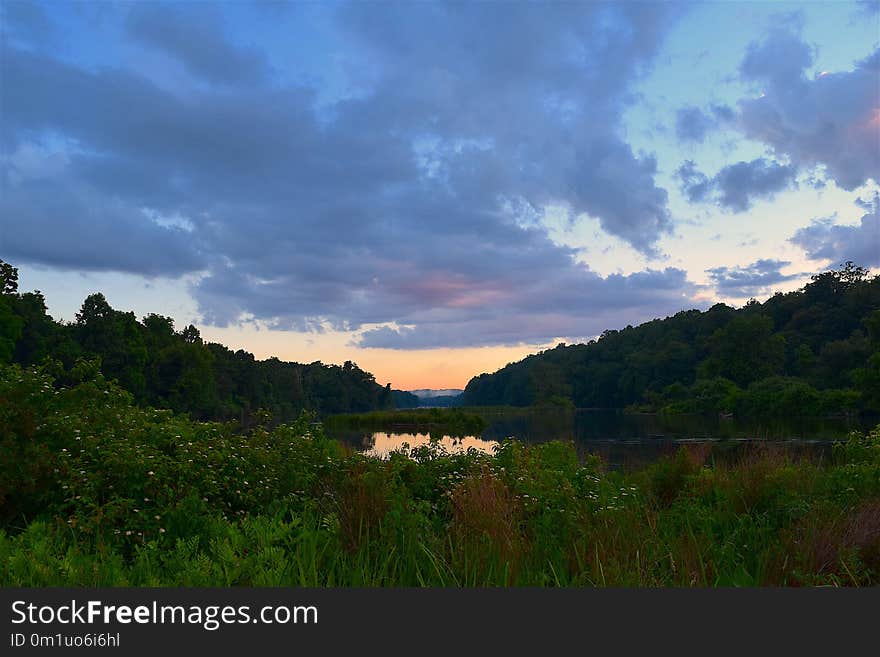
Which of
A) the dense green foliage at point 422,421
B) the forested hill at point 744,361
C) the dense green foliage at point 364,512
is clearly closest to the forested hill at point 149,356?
the dense green foliage at point 422,421

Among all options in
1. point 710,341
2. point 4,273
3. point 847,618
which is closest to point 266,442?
point 847,618

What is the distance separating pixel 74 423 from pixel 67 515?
1561 mm

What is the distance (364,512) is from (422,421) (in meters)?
47.2

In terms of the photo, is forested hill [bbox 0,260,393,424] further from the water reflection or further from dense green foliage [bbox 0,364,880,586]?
dense green foliage [bbox 0,364,880,586]

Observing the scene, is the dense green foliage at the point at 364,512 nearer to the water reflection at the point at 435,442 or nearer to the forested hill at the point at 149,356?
the water reflection at the point at 435,442

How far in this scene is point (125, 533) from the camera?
19.8 ft

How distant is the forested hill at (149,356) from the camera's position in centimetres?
5938

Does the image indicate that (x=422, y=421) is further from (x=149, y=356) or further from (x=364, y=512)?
(x=364, y=512)

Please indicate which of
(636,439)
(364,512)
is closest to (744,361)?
(636,439)

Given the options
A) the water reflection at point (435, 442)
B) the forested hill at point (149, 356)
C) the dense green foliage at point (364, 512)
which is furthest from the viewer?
the forested hill at point (149, 356)

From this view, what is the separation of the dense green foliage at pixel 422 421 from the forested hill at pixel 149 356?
4769mm

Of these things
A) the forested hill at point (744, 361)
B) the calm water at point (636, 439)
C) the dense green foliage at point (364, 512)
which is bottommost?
the calm water at point (636, 439)

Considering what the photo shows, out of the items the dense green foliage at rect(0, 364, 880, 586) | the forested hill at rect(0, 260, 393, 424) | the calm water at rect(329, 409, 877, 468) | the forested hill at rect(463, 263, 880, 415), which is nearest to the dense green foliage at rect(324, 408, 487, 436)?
the calm water at rect(329, 409, 877, 468)

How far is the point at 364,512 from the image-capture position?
5.78 m
